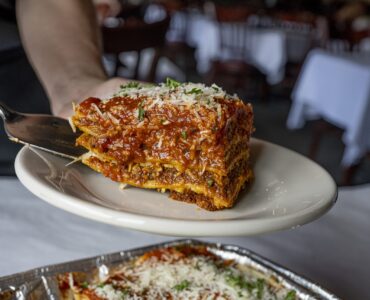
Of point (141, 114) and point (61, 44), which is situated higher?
point (141, 114)

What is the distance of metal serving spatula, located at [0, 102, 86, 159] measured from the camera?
0.67 meters

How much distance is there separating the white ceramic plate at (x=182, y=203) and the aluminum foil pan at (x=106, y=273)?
0.22 m

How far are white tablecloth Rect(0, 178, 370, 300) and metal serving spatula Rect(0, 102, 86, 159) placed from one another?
31 centimetres

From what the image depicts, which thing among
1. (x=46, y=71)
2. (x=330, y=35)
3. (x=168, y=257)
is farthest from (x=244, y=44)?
(x=168, y=257)

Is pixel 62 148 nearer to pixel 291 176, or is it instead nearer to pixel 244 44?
pixel 291 176

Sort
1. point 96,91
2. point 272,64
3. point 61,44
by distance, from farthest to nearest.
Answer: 1. point 272,64
2. point 61,44
3. point 96,91

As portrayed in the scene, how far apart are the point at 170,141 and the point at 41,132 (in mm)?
183

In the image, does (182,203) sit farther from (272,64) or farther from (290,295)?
(272,64)

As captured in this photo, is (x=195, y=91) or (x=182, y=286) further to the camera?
(x=182, y=286)

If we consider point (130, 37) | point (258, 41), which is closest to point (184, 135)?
point (130, 37)

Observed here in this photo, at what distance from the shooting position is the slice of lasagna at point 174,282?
0.84 meters

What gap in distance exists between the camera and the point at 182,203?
67 cm

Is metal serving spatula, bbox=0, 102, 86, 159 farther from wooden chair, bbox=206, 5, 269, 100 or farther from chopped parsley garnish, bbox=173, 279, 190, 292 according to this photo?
wooden chair, bbox=206, 5, 269, 100

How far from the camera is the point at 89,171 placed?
74 centimetres
